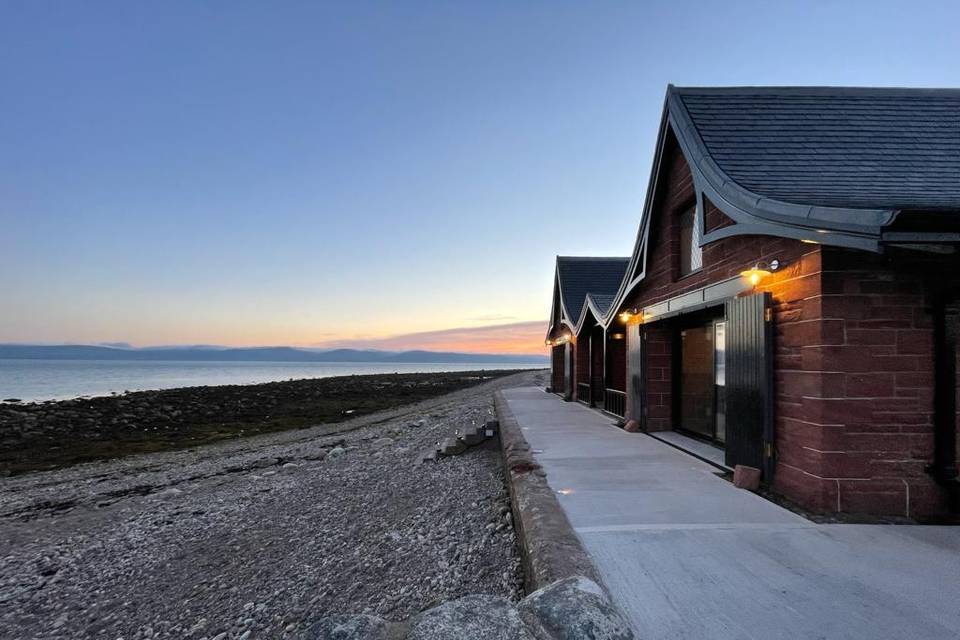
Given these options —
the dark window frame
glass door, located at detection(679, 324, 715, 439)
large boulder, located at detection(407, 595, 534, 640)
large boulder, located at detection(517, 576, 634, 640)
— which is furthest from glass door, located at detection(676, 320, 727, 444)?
large boulder, located at detection(407, 595, 534, 640)

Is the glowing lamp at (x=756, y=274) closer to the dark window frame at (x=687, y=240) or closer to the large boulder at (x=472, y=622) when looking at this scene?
the dark window frame at (x=687, y=240)

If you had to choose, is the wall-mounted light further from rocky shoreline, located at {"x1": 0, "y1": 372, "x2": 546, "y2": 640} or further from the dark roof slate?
rocky shoreline, located at {"x1": 0, "y1": 372, "x2": 546, "y2": 640}

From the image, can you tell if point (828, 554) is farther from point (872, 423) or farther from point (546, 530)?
point (546, 530)

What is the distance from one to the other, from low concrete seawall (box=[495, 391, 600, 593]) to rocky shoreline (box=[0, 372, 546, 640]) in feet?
1.40

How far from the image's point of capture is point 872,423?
479 cm

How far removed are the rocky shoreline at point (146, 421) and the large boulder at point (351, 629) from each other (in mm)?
17404

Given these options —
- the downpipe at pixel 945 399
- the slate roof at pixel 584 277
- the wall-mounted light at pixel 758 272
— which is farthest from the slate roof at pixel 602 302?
the downpipe at pixel 945 399

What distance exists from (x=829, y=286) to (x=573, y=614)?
4.25 m

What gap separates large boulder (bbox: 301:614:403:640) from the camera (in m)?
2.72

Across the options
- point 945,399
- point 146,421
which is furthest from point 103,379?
point 945,399

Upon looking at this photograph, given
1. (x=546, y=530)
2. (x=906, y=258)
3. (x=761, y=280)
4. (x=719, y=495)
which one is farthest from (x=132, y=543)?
(x=906, y=258)

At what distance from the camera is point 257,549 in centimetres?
629

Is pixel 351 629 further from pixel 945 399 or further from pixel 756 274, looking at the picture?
pixel 945 399

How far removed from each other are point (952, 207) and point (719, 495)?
3.65m
